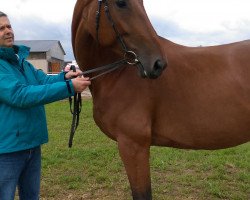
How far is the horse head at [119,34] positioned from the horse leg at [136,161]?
664 millimetres

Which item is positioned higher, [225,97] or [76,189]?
[225,97]

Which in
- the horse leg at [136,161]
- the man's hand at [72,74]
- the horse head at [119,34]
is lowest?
the horse leg at [136,161]

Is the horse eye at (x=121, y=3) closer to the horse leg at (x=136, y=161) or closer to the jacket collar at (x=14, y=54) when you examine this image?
the jacket collar at (x=14, y=54)

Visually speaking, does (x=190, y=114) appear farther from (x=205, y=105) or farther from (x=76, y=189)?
(x=76, y=189)

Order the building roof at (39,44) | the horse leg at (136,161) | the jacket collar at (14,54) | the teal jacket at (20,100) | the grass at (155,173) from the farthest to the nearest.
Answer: the building roof at (39,44) < the grass at (155,173) < the horse leg at (136,161) < the jacket collar at (14,54) < the teal jacket at (20,100)

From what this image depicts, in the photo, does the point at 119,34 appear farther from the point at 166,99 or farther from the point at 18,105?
the point at 18,105

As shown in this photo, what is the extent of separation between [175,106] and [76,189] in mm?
2351

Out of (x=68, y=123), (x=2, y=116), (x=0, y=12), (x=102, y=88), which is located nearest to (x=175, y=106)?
(x=102, y=88)

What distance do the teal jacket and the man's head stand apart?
86 mm

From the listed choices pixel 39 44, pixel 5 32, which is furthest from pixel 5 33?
pixel 39 44

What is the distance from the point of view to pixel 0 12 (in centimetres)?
292

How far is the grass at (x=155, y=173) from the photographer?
4.62 metres

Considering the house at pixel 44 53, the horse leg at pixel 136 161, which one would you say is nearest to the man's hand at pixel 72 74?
the horse leg at pixel 136 161

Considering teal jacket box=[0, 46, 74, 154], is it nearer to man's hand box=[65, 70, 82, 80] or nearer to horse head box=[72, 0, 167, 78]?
man's hand box=[65, 70, 82, 80]
